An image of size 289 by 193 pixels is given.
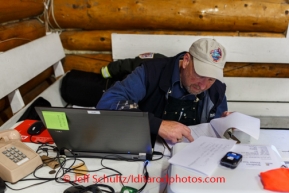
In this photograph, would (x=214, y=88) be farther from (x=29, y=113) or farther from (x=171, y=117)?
(x=29, y=113)

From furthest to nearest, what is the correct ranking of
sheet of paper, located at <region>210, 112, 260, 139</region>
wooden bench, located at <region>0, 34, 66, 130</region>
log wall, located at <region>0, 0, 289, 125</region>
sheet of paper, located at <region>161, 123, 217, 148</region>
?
log wall, located at <region>0, 0, 289, 125</region> → wooden bench, located at <region>0, 34, 66, 130</region> → sheet of paper, located at <region>161, 123, 217, 148</region> → sheet of paper, located at <region>210, 112, 260, 139</region>

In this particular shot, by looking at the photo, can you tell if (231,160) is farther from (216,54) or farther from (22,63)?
(22,63)

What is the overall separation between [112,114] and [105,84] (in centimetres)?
126

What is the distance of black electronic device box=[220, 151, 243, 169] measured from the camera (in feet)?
3.09

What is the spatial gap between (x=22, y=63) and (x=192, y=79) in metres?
1.12

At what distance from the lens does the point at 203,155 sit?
1.02 metres

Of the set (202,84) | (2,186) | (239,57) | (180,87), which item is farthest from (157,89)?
(239,57)

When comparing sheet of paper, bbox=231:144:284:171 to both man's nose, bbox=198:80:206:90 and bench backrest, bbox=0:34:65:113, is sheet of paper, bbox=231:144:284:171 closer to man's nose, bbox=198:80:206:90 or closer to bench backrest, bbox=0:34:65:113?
man's nose, bbox=198:80:206:90

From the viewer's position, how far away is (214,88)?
1.60m

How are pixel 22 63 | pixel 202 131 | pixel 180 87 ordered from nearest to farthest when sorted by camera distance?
pixel 202 131 → pixel 180 87 → pixel 22 63

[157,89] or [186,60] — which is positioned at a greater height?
[186,60]

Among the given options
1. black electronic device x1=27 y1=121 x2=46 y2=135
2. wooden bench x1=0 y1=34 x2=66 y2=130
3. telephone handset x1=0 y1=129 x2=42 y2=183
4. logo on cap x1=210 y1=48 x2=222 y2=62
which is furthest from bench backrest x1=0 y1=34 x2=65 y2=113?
logo on cap x1=210 y1=48 x2=222 y2=62

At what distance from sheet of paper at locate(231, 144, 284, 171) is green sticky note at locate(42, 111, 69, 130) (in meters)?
0.62

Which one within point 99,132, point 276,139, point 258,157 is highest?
point 99,132
